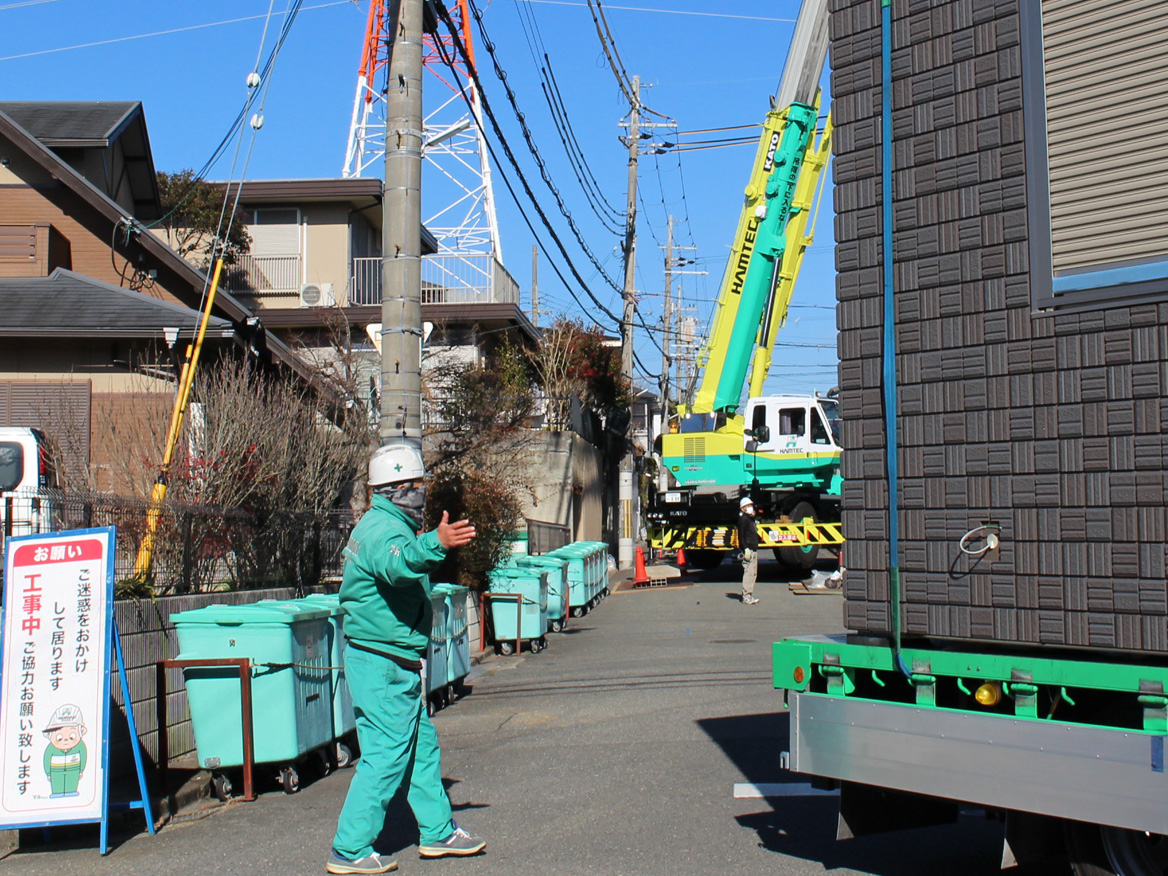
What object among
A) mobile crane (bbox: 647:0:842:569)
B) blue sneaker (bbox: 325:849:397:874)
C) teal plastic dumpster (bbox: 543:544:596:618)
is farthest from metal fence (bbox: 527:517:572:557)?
blue sneaker (bbox: 325:849:397:874)

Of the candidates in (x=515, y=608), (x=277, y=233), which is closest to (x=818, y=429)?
(x=515, y=608)

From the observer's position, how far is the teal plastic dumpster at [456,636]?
10.4 metres

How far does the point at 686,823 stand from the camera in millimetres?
6191

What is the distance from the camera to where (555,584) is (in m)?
16.2

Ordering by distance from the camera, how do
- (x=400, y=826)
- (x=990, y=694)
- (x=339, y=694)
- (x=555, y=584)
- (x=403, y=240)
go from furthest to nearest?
(x=555, y=584) < (x=403, y=240) < (x=339, y=694) < (x=400, y=826) < (x=990, y=694)

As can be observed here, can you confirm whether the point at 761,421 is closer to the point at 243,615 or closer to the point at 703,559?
the point at 703,559

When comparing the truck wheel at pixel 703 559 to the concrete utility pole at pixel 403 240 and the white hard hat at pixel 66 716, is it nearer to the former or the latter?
the concrete utility pole at pixel 403 240

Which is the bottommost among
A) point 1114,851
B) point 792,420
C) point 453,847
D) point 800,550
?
point 453,847

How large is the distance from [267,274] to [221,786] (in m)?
19.2

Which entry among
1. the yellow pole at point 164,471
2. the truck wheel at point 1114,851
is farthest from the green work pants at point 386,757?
the yellow pole at point 164,471

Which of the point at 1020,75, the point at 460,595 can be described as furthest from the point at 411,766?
the point at 460,595

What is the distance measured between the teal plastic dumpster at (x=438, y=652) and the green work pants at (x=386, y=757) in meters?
4.21

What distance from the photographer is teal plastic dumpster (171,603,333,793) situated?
700 centimetres

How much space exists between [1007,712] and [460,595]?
693 centimetres
